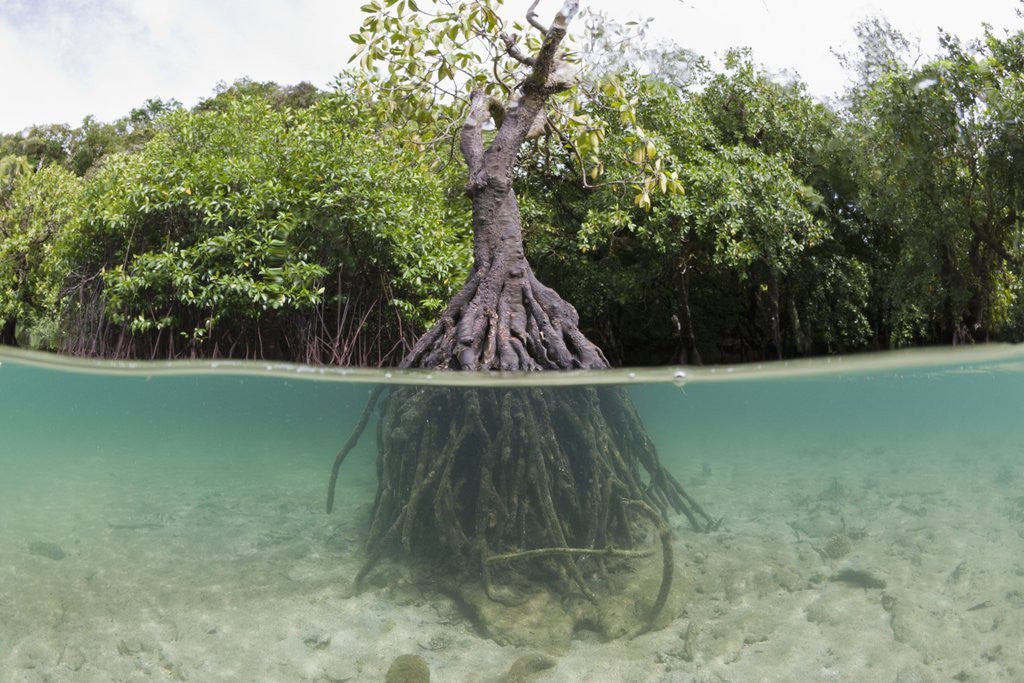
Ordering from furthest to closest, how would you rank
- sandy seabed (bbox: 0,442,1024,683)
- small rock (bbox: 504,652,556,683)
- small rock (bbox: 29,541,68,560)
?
small rock (bbox: 29,541,68,560), sandy seabed (bbox: 0,442,1024,683), small rock (bbox: 504,652,556,683)

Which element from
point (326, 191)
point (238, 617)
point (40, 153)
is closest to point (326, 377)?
point (326, 191)

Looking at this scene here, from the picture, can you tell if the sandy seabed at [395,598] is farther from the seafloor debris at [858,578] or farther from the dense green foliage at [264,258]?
the dense green foliage at [264,258]

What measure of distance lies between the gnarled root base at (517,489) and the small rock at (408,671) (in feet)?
2.61

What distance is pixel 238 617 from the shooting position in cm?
737

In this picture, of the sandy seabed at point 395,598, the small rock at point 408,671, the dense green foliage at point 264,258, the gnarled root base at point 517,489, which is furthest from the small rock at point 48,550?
the small rock at point 408,671

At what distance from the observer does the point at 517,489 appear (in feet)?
24.3

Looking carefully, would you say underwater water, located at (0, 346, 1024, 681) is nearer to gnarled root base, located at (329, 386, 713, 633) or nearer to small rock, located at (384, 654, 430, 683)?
small rock, located at (384, 654, 430, 683)

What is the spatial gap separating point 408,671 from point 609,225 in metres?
11.4

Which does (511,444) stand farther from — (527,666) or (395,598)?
(527,666)

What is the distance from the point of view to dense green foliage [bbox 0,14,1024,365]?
11961mm

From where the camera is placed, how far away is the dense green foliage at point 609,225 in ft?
39.2

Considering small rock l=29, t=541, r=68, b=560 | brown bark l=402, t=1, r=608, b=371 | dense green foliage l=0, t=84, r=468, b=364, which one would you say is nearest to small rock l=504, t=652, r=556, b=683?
brown bark l=402, t=1, r=608, b=371

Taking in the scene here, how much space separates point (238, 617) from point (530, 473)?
2.88 m

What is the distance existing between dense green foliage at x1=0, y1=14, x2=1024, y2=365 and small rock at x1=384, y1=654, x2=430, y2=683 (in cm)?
473
